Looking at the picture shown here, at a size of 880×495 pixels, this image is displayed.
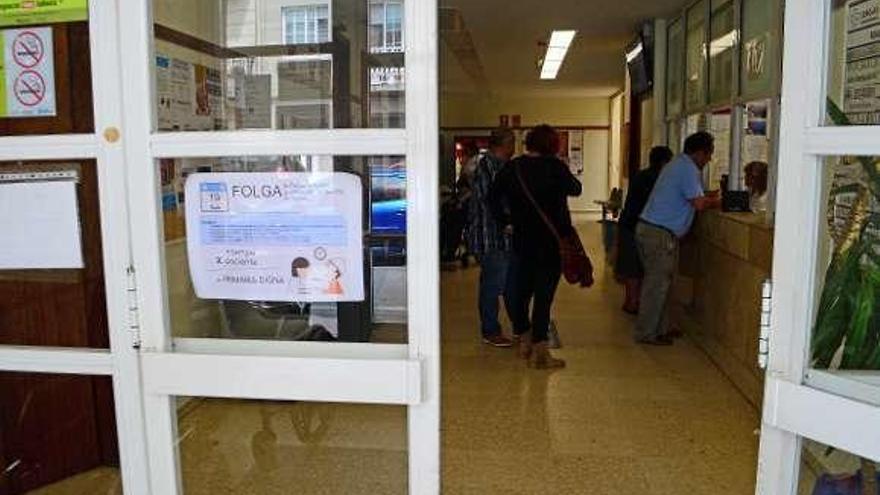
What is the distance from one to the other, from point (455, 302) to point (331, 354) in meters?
4.88

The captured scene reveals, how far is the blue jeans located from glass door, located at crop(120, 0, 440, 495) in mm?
3018

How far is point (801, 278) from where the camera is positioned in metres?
1.47

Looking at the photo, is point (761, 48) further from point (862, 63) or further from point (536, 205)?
point (862, 63)

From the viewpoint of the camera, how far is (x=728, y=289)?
169 inches

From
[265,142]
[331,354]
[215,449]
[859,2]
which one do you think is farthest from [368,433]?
[859,2]

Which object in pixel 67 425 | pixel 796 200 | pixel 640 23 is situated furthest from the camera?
→ pixel 640 23

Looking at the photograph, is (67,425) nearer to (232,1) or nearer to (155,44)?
(155,44)

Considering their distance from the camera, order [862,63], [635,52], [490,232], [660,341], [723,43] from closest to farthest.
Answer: [862,63] → [490,232] → [660,341] → [723,43] → [635,52]

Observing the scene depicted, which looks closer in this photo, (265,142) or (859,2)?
(265,142)

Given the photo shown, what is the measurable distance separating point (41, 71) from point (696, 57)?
5.18 m

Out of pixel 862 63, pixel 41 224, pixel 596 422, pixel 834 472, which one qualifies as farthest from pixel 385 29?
pixel 596 422

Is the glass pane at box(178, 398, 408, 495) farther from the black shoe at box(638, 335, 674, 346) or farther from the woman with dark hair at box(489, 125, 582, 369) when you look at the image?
the black shoe at box(638, 335, 674, 346)

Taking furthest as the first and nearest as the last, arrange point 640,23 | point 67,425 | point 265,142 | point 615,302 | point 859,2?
1. point 640,23
2. point 615,302
3. point 67,425
4. point 859,2
5. point 265,142

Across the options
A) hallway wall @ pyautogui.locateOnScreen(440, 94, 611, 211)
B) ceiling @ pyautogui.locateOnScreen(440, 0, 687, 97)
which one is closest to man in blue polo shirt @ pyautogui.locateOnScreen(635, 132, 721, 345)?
ceiling @ pyautogui.locateOnScreen(440, 0, 687, 97)
